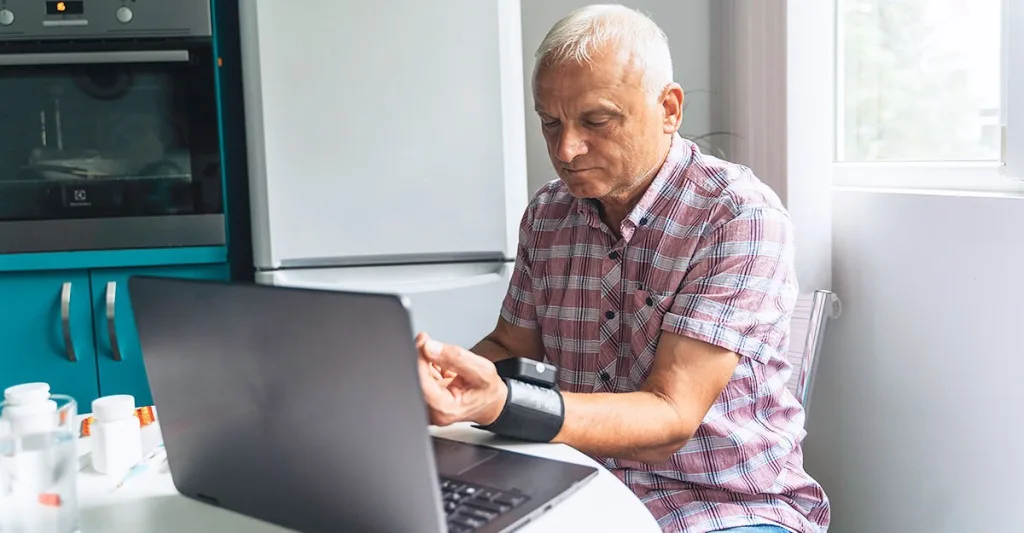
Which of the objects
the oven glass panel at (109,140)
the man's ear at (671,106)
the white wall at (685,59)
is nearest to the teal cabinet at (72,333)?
the oven glass panel at (109,140)

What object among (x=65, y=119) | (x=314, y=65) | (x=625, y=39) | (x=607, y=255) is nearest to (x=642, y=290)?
(x=607, y=255)

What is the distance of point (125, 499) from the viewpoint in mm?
1001

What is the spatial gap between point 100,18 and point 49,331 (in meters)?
0.74

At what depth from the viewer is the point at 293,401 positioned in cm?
78

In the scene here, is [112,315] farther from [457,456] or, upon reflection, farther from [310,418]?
[310,418]

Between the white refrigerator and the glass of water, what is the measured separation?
1282mm

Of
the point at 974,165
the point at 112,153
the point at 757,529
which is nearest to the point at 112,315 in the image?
the point at 112,153

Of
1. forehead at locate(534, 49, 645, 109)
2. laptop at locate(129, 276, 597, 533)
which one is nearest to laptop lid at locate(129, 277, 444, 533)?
laptop at locate(129, 276, 597, 533)

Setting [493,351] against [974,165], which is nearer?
[493,351]

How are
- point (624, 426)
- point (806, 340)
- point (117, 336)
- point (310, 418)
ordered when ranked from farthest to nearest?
point (117, 336), point (806, 340), point (624, 426), point (310, 418)

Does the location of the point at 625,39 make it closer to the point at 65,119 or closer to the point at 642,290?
the point at 642,290

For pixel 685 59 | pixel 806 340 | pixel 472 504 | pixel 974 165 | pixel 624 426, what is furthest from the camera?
pixel 685 59

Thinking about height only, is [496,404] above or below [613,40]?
below

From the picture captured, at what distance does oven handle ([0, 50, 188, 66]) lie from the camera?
2.19 m
